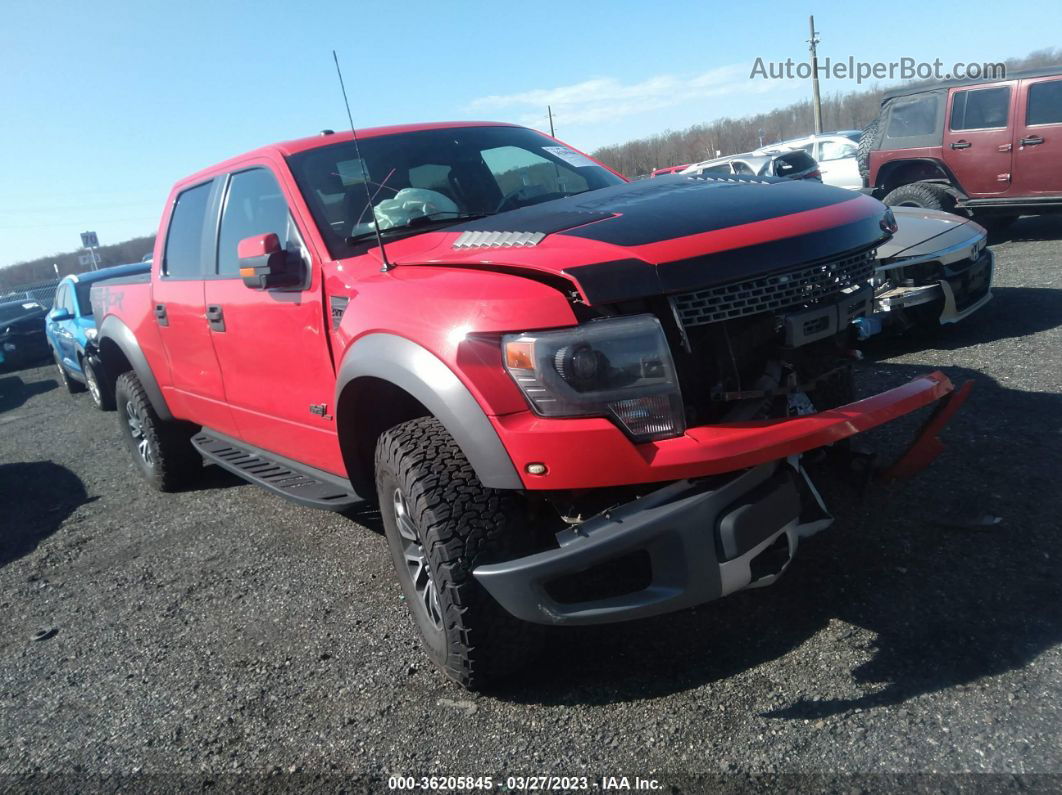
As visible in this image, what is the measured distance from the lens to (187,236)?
454 centimetres

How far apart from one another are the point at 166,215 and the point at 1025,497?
15.7 feet

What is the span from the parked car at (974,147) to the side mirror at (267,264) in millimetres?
8149

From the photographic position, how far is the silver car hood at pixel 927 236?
544cm

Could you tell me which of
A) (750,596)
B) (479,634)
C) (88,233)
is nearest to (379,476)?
(479,634)

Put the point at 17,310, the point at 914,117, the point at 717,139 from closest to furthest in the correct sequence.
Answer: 1. the point at 914,117
2. the point at 17,310
3. the point at 717,139

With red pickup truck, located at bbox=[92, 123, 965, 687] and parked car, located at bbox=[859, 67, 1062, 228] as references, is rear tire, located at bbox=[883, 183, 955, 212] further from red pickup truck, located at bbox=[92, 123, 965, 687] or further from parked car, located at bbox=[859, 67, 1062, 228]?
red pickup truck, located at bbox=[92, 123, 965, 687]

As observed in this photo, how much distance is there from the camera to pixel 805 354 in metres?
2.73

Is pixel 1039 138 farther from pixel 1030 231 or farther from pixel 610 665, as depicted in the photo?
pixel 610 665

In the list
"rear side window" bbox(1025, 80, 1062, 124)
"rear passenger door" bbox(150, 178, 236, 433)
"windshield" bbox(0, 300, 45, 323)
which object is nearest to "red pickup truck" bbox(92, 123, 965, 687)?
A: "rear passenger door" bbox(150, 178, 236, 433)

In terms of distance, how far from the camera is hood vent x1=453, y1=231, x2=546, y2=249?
98.4 inches

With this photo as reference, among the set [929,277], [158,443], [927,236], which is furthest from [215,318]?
[927,236]

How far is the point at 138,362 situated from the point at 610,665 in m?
3.83

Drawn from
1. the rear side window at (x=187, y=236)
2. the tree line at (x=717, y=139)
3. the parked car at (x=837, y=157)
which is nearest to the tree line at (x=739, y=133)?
the tree line at (x=717, y=139)

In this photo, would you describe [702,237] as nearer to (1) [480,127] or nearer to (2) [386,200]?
(2) [386,200]
